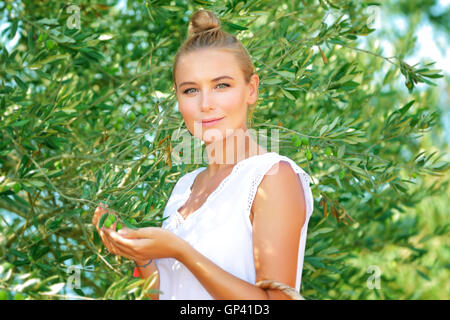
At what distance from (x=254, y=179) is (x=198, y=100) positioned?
406 millimetres

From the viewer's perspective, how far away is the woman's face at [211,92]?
87.0 inches

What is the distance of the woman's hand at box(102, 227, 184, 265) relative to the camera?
180 cm

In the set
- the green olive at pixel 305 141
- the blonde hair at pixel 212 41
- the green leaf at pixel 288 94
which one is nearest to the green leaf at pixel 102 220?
the blonde hair at pixel 212 41

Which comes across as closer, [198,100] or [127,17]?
[198,100]

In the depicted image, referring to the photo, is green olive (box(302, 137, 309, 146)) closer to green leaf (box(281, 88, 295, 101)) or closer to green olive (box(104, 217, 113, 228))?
green leaf (box(281, 88, 295, 101))

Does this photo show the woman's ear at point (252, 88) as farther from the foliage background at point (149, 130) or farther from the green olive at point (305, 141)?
the green olive at point (305, 141)

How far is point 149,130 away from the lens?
2.81 meters

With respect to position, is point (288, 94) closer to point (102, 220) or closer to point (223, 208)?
point (223, 208)

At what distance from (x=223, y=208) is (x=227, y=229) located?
0.32 feet

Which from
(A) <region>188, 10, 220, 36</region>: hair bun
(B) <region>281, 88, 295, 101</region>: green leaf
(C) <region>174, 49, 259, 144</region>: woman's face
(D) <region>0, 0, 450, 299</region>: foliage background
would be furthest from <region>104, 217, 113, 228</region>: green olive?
(B) <region>281, 88, 295, 101</region>: green leaf

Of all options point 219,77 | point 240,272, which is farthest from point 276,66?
point 240,272

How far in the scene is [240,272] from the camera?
Answer: 6.54 feet

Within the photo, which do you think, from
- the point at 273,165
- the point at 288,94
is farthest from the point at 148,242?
the point at 288,94
